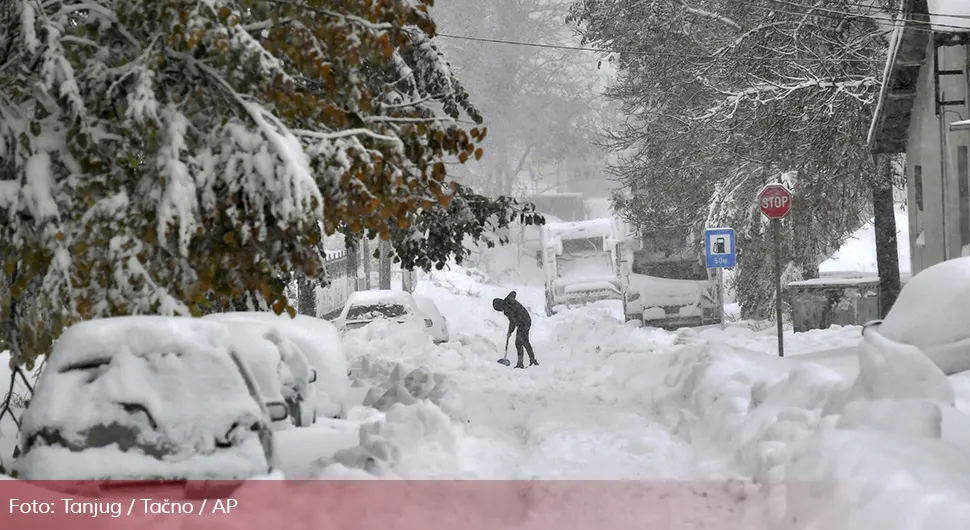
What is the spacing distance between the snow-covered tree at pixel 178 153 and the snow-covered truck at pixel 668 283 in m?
23.1

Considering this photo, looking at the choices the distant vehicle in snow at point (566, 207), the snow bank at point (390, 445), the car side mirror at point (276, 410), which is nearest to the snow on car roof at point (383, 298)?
the snow bank at point (390, 445)

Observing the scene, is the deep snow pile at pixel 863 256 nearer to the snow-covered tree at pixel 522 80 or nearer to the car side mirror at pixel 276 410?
the snow-covered tree at pixel 522 80

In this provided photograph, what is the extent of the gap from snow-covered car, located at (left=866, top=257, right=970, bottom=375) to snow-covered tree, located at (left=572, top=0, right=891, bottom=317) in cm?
1064

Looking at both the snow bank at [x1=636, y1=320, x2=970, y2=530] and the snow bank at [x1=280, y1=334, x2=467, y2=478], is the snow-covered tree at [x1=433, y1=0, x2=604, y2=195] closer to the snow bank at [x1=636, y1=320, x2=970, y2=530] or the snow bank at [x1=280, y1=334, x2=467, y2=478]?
the snow bank at [x1=280, y1=334, x2=467, y2=478]

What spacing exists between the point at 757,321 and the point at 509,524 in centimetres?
2460

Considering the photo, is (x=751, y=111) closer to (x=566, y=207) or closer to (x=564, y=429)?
(x=564, y=429)

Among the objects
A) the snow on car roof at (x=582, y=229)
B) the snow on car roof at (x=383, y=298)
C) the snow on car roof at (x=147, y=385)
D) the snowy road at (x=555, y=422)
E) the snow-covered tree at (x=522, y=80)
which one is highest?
the snow-covered tree at (x=522, y=80)

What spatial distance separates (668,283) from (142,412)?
26339 mm

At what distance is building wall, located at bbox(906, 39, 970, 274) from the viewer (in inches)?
781

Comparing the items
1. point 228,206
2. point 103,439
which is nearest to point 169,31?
point 228,206

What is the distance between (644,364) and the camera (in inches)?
695

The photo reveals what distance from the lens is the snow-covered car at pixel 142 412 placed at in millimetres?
6922

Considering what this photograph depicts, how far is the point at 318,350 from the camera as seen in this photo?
1045 cm

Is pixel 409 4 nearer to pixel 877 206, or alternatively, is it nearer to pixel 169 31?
pixel 169 31
